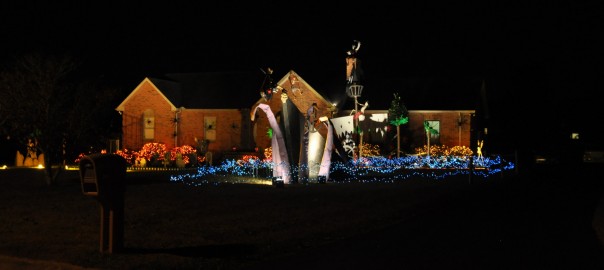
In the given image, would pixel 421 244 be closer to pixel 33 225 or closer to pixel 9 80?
pixel 33 225

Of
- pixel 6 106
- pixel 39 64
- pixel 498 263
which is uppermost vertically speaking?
pixel 39 64

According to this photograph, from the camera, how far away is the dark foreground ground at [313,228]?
32.6 feet

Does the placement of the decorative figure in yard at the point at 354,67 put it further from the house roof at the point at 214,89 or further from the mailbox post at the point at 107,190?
the mailbox post at the point at 107,190

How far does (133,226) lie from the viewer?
44.4 feet

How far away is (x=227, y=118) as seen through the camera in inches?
1661

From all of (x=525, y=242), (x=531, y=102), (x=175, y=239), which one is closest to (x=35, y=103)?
(x=175, y=239)

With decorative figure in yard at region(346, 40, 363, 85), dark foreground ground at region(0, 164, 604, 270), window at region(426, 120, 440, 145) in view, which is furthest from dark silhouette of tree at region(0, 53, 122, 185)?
window at region(426, 120, 440, 145)

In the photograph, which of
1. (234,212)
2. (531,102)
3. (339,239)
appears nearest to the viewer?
(339,239)

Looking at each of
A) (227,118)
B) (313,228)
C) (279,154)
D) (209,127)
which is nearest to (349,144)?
(227,118)

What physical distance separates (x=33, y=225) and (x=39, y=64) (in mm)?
11149

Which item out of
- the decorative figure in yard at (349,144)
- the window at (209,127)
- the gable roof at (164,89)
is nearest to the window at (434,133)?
the decorative figure in yard at (349,144)

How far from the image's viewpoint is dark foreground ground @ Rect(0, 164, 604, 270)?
9.94 metres

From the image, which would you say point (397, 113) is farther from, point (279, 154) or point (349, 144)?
point (279, 154)

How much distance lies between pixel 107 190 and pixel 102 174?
0.25 meters
